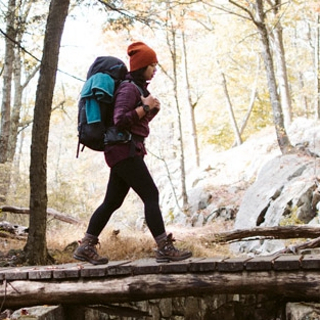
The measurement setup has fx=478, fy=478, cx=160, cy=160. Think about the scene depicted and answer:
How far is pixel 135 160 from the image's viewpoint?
4.25m

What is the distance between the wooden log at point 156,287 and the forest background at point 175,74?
10.8ft

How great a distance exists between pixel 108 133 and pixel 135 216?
13.8 meters

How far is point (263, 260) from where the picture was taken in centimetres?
393

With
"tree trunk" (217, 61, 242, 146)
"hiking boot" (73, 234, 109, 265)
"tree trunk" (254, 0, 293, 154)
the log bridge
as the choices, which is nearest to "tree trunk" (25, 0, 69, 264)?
the log bridge

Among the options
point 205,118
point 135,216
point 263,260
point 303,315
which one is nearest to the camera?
point 303,315

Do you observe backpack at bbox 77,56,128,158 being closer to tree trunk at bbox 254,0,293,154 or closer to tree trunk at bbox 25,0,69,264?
tree trunk at bbox 25,0,69,264

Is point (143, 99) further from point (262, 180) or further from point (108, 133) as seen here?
point (262, 180)

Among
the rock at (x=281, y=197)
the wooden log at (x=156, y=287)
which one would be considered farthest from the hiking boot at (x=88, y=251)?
the rock at (x=281, y=197)

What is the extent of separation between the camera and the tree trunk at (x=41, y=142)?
5.54 m

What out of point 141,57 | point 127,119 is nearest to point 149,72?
point 141,57

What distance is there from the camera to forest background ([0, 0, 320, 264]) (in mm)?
11102

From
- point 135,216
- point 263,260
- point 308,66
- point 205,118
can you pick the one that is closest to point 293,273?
point 263,260

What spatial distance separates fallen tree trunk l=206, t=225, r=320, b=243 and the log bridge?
2601 millimetres

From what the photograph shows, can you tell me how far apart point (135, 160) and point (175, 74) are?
31.0ft
